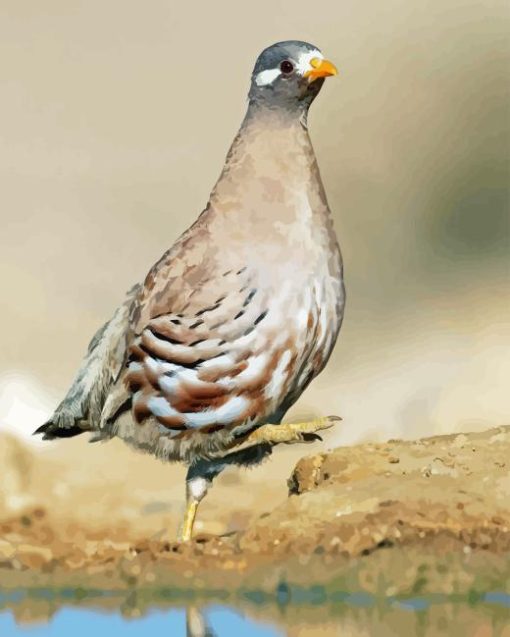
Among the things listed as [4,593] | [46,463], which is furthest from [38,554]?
[46,463]

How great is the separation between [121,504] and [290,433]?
3290 millimetres

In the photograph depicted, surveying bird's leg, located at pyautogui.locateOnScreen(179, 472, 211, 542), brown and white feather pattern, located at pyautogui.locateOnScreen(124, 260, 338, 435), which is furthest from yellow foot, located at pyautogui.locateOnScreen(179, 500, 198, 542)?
brown and white feather pattern, located at pyautogui.locateOnScreen(124, 260, 338, 435)

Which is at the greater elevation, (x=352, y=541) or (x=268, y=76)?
(x=268, y=76)

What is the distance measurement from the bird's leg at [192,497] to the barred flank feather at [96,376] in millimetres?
571

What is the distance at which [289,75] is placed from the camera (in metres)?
8.32

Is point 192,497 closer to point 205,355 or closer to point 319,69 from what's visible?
point 205,355

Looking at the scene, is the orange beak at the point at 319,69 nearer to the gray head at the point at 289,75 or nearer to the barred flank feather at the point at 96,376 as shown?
the gray head at the point at 289,75

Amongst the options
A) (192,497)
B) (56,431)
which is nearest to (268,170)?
(192,497)

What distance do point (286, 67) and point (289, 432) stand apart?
1.80 metres

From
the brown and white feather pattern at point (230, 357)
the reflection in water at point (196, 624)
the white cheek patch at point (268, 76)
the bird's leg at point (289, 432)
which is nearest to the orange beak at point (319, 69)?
the white cheek patch at point (268, 76)

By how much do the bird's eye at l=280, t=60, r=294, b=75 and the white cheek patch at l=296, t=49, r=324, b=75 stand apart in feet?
0.11

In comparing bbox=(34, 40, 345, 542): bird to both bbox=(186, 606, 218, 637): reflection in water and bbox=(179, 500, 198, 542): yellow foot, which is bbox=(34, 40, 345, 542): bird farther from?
bbox=(186, 606, 218, 637): reflection in water

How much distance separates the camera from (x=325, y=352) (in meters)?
8.09

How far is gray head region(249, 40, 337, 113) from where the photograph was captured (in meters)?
8.28
